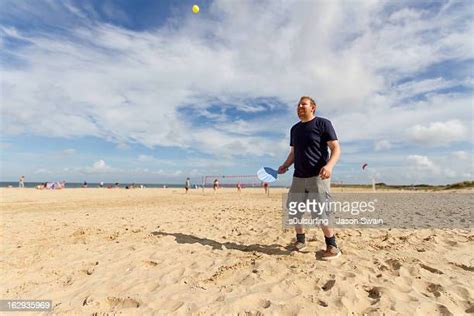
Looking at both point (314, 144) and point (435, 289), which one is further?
point (314, 144)

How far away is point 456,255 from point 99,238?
6.11 metres

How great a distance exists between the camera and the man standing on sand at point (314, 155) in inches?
173

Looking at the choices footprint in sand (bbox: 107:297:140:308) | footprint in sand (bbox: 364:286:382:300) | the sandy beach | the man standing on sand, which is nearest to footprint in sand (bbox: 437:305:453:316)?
the sandy beach

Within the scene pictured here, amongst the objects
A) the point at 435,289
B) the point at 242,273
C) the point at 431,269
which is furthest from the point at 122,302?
the point at 431,269

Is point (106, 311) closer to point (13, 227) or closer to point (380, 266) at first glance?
point (380, 266)

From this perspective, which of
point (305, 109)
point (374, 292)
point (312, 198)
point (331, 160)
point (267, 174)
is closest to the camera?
point (374, 292)

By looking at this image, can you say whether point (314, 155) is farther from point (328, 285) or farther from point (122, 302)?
point (122, 302)

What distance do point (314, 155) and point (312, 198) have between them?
0.62m

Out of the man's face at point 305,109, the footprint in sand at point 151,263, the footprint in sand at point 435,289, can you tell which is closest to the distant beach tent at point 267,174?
the man's face at point 305,109

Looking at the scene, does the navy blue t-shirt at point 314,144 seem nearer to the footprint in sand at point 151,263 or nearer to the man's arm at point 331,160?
the man's arm at point 331,160

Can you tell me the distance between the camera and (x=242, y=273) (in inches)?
156

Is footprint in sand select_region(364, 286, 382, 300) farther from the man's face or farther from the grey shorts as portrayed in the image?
the man's face

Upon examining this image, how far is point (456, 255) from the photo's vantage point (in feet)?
14.9

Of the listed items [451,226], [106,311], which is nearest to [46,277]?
[106,311]
